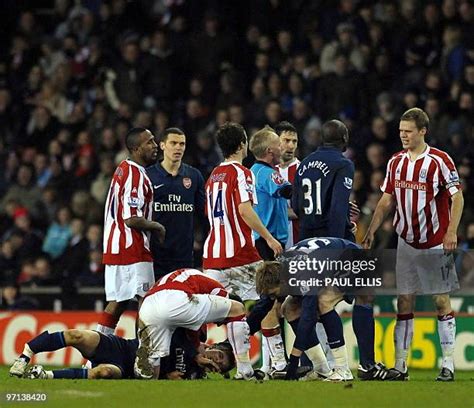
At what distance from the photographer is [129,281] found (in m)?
12.1

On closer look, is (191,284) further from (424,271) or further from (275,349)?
(424,271)

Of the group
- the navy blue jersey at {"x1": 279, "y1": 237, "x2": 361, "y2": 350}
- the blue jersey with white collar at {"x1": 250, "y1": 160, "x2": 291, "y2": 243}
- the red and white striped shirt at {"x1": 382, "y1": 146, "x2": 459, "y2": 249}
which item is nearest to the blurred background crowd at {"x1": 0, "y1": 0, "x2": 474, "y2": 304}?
the blue jersey with white collar at {"x1": 250, "y1": 160, "x2": 291, "y2": 243}

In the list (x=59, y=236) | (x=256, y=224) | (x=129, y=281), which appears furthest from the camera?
(x=59, y=236)

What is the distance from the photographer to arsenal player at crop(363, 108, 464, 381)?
37.8ft

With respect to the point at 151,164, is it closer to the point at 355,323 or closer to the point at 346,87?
the point at 355,323

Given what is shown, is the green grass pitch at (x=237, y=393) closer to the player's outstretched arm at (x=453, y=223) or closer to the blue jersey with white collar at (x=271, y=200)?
the player's outstretched arm at (x=453, y=223)

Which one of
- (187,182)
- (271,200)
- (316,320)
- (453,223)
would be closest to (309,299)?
(316,320)

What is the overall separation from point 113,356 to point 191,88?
354 inches

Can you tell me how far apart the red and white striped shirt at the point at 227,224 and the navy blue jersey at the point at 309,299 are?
0.54 metres

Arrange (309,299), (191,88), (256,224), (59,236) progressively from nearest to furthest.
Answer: (309,299)
(256,224)
(59,236)
(191,88)

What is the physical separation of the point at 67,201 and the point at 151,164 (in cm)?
687

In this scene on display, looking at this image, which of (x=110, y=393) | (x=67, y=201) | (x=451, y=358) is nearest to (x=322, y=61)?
(x=67, y=201)

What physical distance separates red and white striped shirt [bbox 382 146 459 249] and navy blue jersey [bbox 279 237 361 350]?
2.29 feet

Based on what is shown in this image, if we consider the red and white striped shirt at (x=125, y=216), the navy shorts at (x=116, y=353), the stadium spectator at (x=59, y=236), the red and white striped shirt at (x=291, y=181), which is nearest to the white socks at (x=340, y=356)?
the navy shorts at (x=116, y=353)
